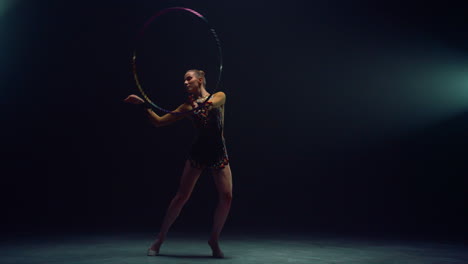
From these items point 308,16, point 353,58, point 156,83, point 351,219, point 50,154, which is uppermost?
point 308,16

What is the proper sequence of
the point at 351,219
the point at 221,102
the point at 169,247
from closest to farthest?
1. the point at 221,102
2. the point at 169,247
3. the point at 351,219

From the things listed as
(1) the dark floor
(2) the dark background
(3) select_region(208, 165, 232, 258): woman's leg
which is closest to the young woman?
(3) select_region(208, 165, 232, 258): woman's leg

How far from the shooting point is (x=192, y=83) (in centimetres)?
416

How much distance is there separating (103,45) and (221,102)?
3.60 meters

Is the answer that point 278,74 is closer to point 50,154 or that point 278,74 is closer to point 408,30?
point 408,30

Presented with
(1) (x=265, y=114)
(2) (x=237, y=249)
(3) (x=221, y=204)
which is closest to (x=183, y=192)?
(3) (x=221, y=204)

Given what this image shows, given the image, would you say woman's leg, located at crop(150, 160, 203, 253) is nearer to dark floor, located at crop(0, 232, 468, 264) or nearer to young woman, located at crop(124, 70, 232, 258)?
young woman, located at crop(124, 70, 232, 258)

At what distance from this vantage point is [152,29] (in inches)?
279

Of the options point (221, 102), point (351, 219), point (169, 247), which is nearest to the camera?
point (221, 102)

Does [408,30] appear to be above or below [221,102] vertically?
above

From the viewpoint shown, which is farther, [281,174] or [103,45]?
[281,174]

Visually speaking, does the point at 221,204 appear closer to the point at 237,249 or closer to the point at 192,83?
the point at 237,249

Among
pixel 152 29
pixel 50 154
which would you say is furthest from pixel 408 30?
pixel 50 154

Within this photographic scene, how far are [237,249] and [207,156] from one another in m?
1.01
